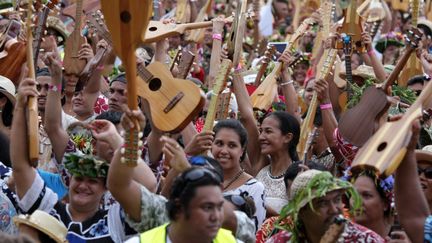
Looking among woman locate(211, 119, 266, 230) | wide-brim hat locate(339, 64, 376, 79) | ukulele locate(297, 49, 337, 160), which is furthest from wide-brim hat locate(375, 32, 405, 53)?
woman locate(211, 119, 266, 230)

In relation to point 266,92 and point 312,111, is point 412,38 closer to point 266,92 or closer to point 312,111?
point 312,111

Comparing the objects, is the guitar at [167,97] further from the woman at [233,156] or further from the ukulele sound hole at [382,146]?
the ukulele sound hole at [382,146]

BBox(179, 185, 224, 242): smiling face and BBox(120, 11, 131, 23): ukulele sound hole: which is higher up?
BBox(120, 11, 131, 23): ukulele sound hole

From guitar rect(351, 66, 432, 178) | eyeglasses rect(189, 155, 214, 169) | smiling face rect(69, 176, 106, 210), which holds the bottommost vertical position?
smiling face rect(69, 176, 106, 210)

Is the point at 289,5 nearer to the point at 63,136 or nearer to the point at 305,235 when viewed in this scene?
the point at 63,136

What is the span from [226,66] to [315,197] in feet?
7.84

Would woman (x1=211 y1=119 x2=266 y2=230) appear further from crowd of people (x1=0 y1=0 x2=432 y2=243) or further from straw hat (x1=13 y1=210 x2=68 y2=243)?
straw hat (x1=13 y1=210 x2=68 y2=243)

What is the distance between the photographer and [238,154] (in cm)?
823

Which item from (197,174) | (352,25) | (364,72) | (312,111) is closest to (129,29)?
(197,174)

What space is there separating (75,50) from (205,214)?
4.89m

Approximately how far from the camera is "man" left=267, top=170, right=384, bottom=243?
20.1 feet

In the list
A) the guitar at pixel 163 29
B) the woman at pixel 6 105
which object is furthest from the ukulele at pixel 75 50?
the woman at pixel 6 105

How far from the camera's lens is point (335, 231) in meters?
6.02

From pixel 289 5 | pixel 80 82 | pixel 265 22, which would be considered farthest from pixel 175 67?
pixel 289 5
